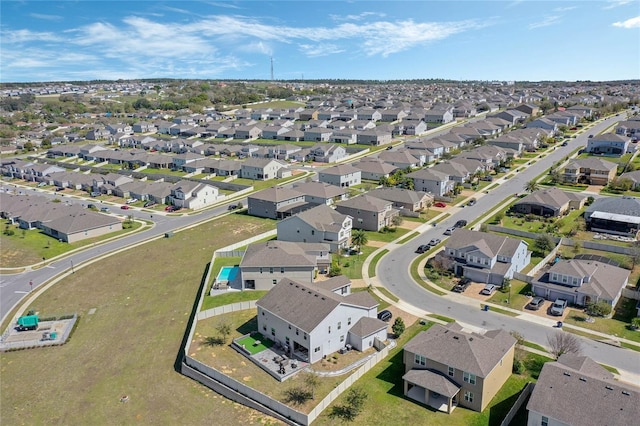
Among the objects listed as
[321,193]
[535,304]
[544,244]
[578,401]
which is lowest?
[535,304]

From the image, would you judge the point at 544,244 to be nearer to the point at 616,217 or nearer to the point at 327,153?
the point at 616,217

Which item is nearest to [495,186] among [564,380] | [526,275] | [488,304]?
[526,275]

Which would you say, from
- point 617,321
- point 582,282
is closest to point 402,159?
point 582,282

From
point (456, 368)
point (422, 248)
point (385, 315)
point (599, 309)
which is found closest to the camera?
point (456, 368)

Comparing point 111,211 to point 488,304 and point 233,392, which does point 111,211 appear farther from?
point 488,304

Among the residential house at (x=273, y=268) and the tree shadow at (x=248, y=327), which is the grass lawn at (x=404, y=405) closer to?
the tree shadow at (x=248, y=327)

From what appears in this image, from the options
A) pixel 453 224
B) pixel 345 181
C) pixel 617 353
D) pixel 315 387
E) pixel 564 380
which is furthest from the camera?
pixel 345 181
